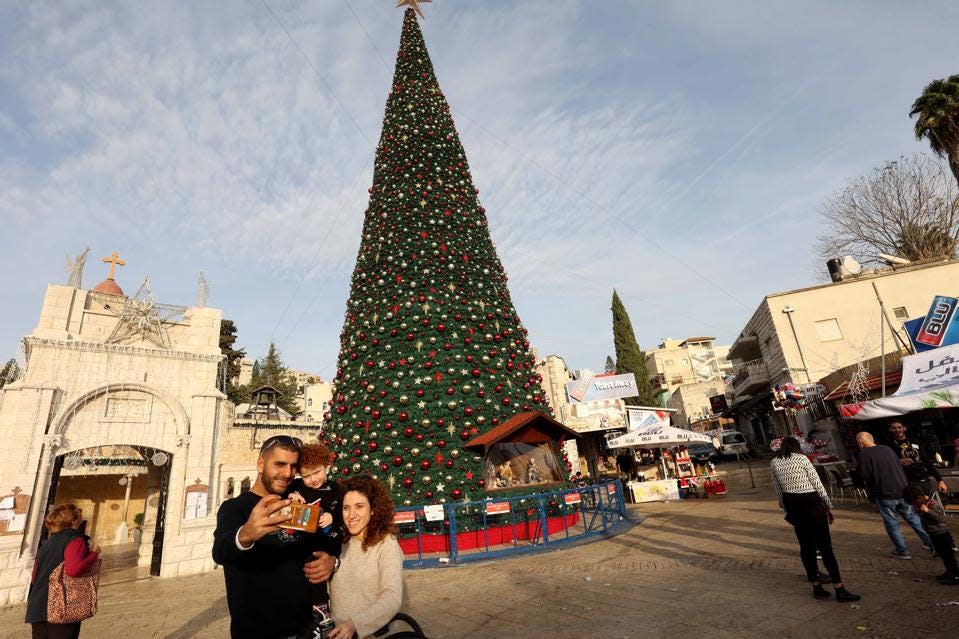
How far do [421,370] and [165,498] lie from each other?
7.55m

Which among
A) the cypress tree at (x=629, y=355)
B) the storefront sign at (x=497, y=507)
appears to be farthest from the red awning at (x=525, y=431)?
the cypress tree at (x=629, y=355)

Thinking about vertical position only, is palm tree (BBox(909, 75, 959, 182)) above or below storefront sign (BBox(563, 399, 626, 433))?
above

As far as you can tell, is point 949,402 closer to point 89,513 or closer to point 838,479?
point 838,479

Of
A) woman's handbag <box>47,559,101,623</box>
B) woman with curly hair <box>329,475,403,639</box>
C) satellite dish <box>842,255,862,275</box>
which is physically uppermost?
satellite dish <box>842,255,862,275</box>

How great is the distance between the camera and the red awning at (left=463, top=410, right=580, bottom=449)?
8602 mm

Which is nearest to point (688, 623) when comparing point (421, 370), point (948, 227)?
point (421, 370)

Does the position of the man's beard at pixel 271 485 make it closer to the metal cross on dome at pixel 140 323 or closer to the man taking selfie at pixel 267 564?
the man taking selfie at pixel 267 564

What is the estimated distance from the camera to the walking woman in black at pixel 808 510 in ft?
14.4

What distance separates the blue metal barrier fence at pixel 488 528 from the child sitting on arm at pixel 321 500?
5343 millimetres

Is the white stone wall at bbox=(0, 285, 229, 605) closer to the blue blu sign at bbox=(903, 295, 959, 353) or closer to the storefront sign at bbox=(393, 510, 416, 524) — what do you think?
the storefront sign at bbox=(393, 510, 416, 524)

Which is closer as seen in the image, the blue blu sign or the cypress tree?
the blue blu sign

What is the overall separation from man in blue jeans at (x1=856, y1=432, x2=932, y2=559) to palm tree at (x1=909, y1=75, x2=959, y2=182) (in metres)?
22.5

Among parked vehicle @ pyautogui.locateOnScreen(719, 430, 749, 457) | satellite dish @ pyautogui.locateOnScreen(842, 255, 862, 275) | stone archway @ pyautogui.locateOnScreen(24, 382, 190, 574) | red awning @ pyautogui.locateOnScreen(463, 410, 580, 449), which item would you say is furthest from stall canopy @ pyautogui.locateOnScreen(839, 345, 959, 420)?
parked vehicle @ pyautogui.locateOnScreen(719, 430, 749, 457)

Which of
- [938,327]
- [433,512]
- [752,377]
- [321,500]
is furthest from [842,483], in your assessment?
[752,377]
